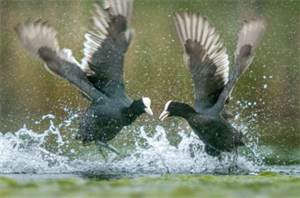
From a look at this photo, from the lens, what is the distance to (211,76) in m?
10.5

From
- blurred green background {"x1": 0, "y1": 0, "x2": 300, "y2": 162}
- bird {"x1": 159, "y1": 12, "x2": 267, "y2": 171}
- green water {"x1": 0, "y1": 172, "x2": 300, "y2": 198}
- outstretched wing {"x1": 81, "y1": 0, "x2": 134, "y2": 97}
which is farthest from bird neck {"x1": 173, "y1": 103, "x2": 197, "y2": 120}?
green water {"x1": 0, "y1": 172, "x2": 300, "y2": 198}

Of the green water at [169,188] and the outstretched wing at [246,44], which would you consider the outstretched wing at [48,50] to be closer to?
the outstretched wing at [246,44]

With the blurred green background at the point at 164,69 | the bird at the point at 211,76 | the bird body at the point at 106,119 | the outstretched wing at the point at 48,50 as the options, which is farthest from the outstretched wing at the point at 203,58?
the outstretched wing at the point at 48,50

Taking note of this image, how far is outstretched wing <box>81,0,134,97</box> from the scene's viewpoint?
10.6 m

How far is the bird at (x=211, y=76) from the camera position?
400 inches

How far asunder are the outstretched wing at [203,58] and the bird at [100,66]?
0.62 meters

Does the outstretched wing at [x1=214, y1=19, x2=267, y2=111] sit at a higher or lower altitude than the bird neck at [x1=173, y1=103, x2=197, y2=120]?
higher

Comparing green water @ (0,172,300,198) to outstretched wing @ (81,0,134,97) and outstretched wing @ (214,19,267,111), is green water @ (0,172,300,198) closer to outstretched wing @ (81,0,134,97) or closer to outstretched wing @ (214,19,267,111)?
outstretched wing @ (214,19,267,111)

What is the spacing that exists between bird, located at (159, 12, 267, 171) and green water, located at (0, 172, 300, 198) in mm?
2184

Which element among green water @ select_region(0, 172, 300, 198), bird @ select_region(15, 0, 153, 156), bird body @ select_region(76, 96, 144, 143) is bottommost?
green water @ select_region(0, 172, 300, 198)

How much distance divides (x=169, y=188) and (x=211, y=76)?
13.0 feet

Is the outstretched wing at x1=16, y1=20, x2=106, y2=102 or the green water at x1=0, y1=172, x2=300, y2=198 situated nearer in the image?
the green water at x1=0, y1=172, x2=300, y2=198

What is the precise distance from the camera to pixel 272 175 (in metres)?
8.45

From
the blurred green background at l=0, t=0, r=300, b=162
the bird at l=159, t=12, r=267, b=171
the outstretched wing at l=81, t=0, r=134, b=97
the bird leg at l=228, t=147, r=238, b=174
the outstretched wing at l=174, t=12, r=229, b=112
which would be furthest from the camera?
the blurred green background at l=0, t=0, r=300, b=162
